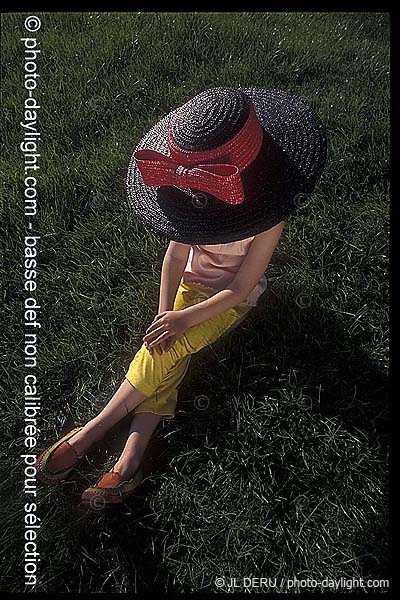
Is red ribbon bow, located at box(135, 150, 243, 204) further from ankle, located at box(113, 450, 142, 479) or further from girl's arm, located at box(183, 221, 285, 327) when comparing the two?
ankle, located at box(113, 450, 142, 479)

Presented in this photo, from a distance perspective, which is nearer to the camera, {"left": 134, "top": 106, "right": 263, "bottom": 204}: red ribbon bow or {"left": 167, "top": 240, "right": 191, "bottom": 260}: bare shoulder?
{"left": 134, "top": 106, "right": 263, "bottom": 204}: red ribbon bow

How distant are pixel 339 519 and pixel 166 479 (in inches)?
9.7

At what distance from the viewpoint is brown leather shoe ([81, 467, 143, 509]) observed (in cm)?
111

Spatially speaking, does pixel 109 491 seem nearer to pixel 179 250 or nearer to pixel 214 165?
pixel 179 250

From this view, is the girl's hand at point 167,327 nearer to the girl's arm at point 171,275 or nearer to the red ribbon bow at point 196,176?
the girl's arm at point 171,275

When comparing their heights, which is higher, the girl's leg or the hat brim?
the hat brim

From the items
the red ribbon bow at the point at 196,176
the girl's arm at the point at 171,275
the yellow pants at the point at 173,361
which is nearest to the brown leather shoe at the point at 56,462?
the yellow pants at the point at 173,361

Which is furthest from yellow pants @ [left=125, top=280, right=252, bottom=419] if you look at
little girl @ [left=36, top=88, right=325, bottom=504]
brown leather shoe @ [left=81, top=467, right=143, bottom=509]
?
brown leather shoe @ [left=81, top=467, right=143, bottom=509]

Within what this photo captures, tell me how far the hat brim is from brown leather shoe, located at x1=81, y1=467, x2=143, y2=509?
13.6 inches

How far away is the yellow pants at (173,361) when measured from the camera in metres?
1.12

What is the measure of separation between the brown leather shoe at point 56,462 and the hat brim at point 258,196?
0.34m

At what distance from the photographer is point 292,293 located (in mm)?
1257

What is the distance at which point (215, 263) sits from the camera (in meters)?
1.14

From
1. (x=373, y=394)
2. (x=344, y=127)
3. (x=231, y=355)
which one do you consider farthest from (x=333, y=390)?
(x=344, y=127)
